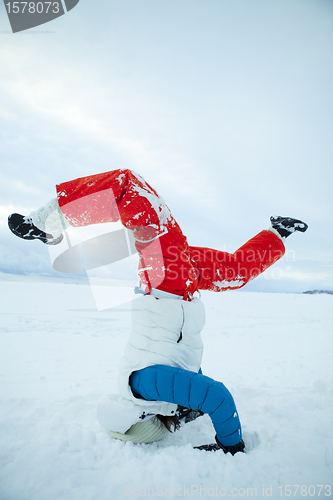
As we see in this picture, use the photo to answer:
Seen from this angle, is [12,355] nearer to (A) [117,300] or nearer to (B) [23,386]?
(B) [23,386]

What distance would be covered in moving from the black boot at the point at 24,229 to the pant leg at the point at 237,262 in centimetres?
70

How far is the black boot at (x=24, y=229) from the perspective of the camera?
928 mm

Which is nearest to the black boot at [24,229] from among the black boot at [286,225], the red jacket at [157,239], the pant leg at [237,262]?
the red jacket at [157,239]

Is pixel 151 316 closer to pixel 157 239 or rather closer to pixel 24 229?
pixel 157 239

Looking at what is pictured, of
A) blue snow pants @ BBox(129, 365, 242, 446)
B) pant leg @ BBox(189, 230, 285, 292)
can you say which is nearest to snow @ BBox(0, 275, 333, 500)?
A: blue snow pants @ BBox(129, 365, 242, 446)

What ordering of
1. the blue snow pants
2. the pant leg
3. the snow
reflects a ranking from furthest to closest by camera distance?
1. the pant leg
2. the blue snow pants
3. the snow

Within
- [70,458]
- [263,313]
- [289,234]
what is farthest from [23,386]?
[263,313]

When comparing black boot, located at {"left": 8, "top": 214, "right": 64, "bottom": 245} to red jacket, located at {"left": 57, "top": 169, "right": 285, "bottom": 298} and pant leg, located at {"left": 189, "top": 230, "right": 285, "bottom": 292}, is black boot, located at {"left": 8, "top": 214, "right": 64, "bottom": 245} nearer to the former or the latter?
Answer: red jacket, located at {"left": 57, "top": 169, "right": 285, "bottom": 298}

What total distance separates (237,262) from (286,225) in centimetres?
33

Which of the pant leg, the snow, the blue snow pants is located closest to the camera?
the snow

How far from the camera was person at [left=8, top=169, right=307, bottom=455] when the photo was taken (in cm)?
90

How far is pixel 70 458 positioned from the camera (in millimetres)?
891

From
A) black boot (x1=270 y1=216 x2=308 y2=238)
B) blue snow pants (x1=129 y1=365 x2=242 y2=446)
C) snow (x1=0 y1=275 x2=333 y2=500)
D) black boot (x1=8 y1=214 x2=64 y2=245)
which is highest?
black boot (x1=8 y1=214 x2=64 y2=245)

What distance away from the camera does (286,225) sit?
1.24 metres
